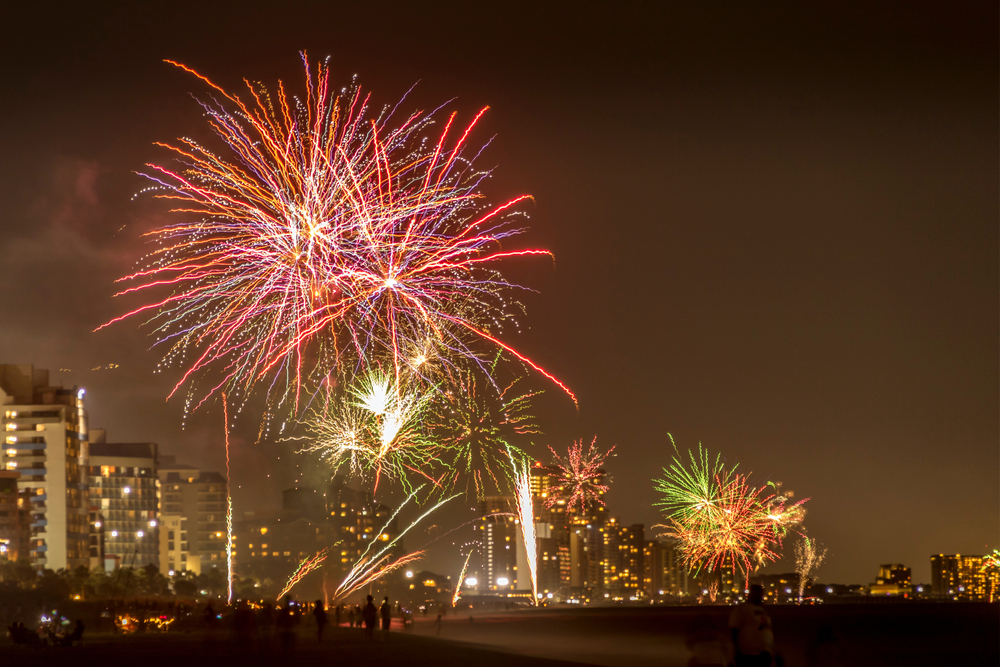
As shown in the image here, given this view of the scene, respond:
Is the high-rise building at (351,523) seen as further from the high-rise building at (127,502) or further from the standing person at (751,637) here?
the standing person at (751,637)

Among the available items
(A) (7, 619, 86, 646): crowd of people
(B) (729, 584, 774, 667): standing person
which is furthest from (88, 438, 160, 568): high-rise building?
(B) (729, 584, 774, 667): standing person

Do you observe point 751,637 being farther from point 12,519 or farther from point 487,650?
point 12,519

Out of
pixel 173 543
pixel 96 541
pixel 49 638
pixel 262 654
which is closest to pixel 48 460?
pixel 96 541

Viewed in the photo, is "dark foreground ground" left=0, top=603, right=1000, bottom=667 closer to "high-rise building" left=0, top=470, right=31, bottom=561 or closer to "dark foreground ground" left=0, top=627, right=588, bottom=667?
"dark foreground ground" left=0, top=627, right=588, bottom=667

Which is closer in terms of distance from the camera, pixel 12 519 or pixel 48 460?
pixel 12 519

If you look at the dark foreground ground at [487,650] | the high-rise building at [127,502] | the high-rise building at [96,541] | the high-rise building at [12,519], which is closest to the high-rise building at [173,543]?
the high-rise building at [127,502]

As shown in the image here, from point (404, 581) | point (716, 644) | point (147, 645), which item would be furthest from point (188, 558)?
point (716, 644)
